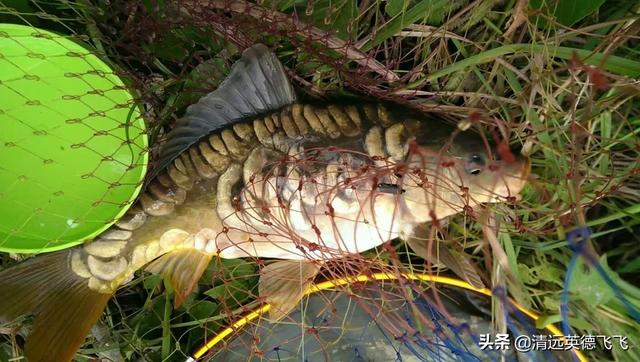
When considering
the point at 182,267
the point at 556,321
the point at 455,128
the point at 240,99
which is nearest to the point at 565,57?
the point at 455,128

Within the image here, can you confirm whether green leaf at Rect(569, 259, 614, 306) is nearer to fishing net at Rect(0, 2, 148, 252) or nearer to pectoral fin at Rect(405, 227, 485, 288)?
pectoral fin at Rect(405, 227, 485, 288)

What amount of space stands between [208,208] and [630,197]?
3.44ft

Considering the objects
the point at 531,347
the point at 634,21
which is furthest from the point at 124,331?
the point at 634,21

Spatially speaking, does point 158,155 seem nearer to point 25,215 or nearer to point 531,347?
point 25,215

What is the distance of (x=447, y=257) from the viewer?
55.8 inches

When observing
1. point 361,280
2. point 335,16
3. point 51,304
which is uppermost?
point 335,16

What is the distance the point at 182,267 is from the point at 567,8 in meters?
1.11

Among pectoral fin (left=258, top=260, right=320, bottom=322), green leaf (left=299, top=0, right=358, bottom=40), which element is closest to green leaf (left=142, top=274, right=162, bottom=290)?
pectoral fin (left=258, top=260, right=320, bottom=322)

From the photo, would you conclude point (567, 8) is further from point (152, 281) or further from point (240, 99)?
point (152, 281)

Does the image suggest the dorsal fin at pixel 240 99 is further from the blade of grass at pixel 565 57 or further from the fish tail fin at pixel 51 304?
the blade of grass at pixel 565 57

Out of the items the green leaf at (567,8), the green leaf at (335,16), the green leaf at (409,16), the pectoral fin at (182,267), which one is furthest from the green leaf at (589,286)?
the pectoral fin at (182,267)

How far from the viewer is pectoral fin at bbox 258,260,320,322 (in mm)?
1482

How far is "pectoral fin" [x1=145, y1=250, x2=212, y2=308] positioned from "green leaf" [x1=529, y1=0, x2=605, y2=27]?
99cm

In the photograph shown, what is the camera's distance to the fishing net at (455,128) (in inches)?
54.4
